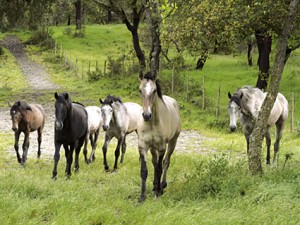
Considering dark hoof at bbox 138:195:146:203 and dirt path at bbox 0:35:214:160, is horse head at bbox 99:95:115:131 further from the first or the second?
dark hoof at bbox 138:195:146:203

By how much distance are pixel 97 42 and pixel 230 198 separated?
45.6m

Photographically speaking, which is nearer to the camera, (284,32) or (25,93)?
(284,32)

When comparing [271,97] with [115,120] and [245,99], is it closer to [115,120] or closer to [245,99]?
[245,99]

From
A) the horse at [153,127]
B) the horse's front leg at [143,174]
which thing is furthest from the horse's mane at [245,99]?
the horse's front leg at [143,174]

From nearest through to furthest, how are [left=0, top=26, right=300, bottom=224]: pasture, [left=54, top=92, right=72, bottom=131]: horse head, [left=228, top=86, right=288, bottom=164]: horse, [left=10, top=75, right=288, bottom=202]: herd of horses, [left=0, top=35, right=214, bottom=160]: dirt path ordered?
1. [left=0, top=26, right=300, bottom=224]: pasture
2. [left=10, top=75, right=288, bottom=202]: herd of horses
3. [left=54, top=92, right=72, bottom=131]: horse head
4. [left=228, top=86, right=288, bottom=164]: horse
5. [left=0, top=35, right=214, bottom=160]: dirt path

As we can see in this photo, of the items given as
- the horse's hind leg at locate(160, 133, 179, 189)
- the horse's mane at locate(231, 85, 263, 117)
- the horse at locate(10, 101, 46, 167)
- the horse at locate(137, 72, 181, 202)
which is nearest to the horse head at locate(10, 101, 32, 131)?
the horse at locate(10, 101, 46, 167)

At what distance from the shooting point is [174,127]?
916 centimetres

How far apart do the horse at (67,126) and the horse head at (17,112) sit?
1.57 m

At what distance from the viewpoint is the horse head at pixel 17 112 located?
11.2m

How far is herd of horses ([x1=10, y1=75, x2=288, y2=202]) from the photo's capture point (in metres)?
8.15

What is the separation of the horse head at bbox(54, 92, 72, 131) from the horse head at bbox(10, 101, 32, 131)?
7.40ft

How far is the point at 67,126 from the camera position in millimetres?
9914

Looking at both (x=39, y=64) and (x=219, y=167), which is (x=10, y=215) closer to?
(x=219, y=167)

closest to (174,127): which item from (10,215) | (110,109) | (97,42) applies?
(110,109)
